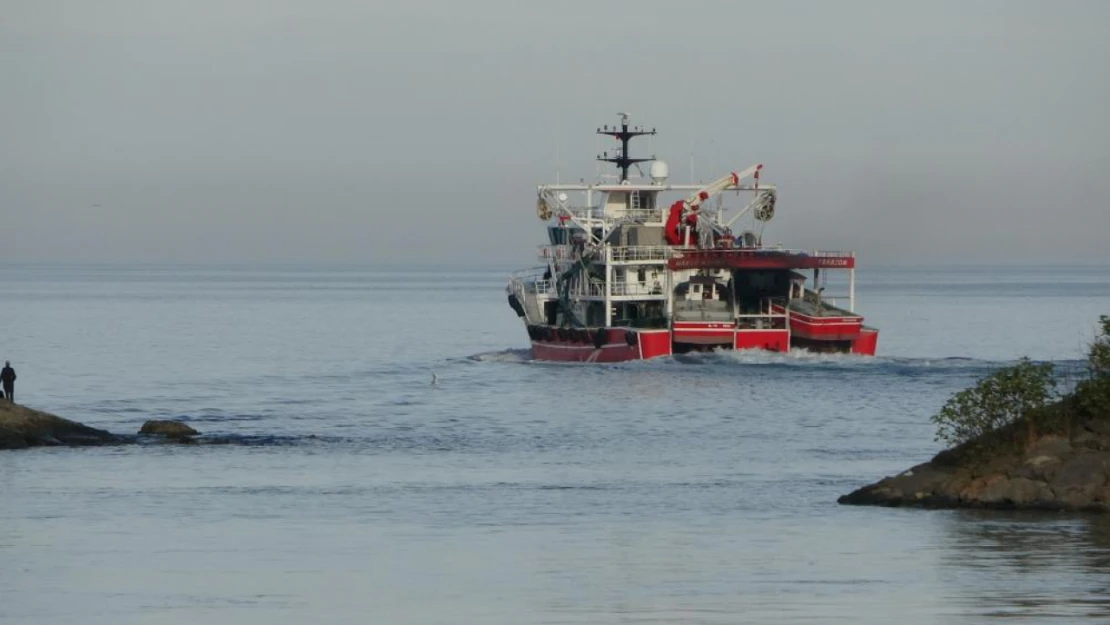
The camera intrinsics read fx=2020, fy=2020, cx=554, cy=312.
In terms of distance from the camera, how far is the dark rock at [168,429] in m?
51.9

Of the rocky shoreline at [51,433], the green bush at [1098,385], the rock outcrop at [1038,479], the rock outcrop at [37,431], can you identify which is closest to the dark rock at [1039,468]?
the rock outcrop at [1038,479]

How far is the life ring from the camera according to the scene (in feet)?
279

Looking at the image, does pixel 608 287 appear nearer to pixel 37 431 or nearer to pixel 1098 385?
pixel 37 431

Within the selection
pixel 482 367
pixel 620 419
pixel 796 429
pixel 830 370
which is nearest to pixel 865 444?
pixel 796 429

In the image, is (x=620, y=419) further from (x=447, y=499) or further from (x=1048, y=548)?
(x=1048, y=548)

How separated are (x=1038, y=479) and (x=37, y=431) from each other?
26119mm

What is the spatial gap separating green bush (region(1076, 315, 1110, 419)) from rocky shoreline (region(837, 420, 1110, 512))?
9.4 inches

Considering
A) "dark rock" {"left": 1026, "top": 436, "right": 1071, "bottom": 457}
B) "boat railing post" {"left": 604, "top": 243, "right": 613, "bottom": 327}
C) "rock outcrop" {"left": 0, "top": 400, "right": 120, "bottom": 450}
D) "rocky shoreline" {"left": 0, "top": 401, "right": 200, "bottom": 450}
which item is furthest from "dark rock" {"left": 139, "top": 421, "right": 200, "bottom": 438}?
"boat railing post" {"left": 604, "top": 243, "right": 613, "bottom": 327}

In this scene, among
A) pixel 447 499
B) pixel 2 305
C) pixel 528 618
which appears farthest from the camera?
pixel 2 305

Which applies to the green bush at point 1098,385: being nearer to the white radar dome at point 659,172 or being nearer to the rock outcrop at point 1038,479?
the rock outcrop at point 1038,479

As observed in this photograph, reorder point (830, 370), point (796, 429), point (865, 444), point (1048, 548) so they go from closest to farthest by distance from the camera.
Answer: point (1048, 548) < point (865, 444) < point (796, 429) < point (830, 370)

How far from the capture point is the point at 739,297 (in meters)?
85.5

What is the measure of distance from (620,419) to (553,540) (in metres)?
28.9

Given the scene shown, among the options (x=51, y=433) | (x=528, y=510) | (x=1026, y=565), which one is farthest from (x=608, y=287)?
(x=1026, y=565)
